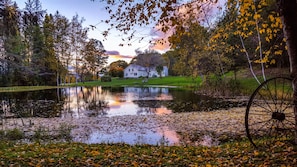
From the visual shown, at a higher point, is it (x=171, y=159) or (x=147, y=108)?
(x=171, y=159)

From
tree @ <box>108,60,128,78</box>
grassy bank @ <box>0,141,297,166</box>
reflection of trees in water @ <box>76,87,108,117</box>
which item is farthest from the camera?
tree @ <box>108,60,128,78</box>

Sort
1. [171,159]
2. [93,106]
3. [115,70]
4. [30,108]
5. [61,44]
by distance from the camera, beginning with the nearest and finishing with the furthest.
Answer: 1. [171,159]
2. [30,108]
3. [93,106]
4. [61,44]
5. [115,70]

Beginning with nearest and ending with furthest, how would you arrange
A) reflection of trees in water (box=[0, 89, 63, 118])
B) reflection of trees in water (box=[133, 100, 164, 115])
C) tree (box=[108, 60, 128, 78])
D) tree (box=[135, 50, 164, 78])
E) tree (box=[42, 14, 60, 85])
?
1. reflection of trees in water (box=[0, 89, 63, 118])
2. reflection of trees in water (box=[133, 100, 164, 115])
3. tree (box=[42, 14, 60, 85])
4. tree (box=[135, 50, 164, 78])
5. tree (box=[108, 60, 128, 78])

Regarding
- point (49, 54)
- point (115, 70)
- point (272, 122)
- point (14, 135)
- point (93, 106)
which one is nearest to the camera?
point (272, 122)

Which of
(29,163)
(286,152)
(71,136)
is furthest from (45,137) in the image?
(286,152)

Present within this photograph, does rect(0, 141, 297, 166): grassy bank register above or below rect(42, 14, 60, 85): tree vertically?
below

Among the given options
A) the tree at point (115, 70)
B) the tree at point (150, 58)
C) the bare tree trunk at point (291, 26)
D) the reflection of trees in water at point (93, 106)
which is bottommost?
the reflection of trees in water at point (93, 106)

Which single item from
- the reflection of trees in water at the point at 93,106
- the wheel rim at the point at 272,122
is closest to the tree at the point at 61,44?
the reflection of trees in water at the point at 93,106

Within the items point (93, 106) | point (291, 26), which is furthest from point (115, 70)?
point (291, 26)

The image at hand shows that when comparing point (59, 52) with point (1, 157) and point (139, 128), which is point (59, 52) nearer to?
point (139, 128)

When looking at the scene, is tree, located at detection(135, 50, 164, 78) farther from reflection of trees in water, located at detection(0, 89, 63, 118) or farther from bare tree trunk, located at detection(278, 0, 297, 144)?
bare tree trunk, located at detection(278, 0, 297, 144)

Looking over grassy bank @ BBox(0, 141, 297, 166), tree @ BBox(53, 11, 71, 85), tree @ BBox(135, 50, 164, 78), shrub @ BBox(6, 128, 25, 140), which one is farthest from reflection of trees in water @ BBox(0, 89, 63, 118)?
tree @ BBox(135, 50, 164, 78)

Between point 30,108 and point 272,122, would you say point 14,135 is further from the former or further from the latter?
point 30,108

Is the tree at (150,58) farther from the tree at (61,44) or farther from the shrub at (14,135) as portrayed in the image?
the shrub at (14,135)
